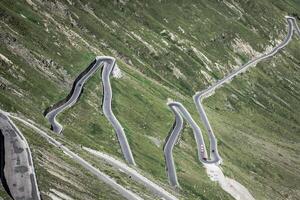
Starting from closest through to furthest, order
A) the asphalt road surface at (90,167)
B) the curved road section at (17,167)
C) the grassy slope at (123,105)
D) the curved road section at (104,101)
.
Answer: the curved road section at (17,167), the asphalt road surface at (90,167), the curved road section at (104,101), the grassy slope at (123,105)

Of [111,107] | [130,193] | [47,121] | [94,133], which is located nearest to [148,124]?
[111,107]

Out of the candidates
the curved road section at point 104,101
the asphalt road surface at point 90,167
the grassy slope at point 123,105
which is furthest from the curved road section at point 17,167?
the curved road section at point 104,101

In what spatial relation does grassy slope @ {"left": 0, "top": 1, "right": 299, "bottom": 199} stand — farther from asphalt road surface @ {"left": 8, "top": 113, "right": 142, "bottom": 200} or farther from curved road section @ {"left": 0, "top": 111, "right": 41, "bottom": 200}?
asphalt road surface @ {"left": 8, "top": 113, "right": 142, "bottom": 200}

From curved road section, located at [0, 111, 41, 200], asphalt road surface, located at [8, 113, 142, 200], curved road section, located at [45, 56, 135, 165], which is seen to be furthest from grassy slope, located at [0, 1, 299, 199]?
asphalt road surface, located at [8, 113, 142, 200]

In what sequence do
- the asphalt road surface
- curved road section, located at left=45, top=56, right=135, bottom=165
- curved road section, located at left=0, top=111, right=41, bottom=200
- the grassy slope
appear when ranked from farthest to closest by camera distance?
the grassy slope, curved road section, located at left=45, top=56, right=135, bottom=165, the asphalt road surface, curved road section, located at left=0, top=111, right=41, bottom=200

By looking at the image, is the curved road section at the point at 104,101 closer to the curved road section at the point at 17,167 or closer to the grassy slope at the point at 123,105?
the grassy slope at the point at 123,105
